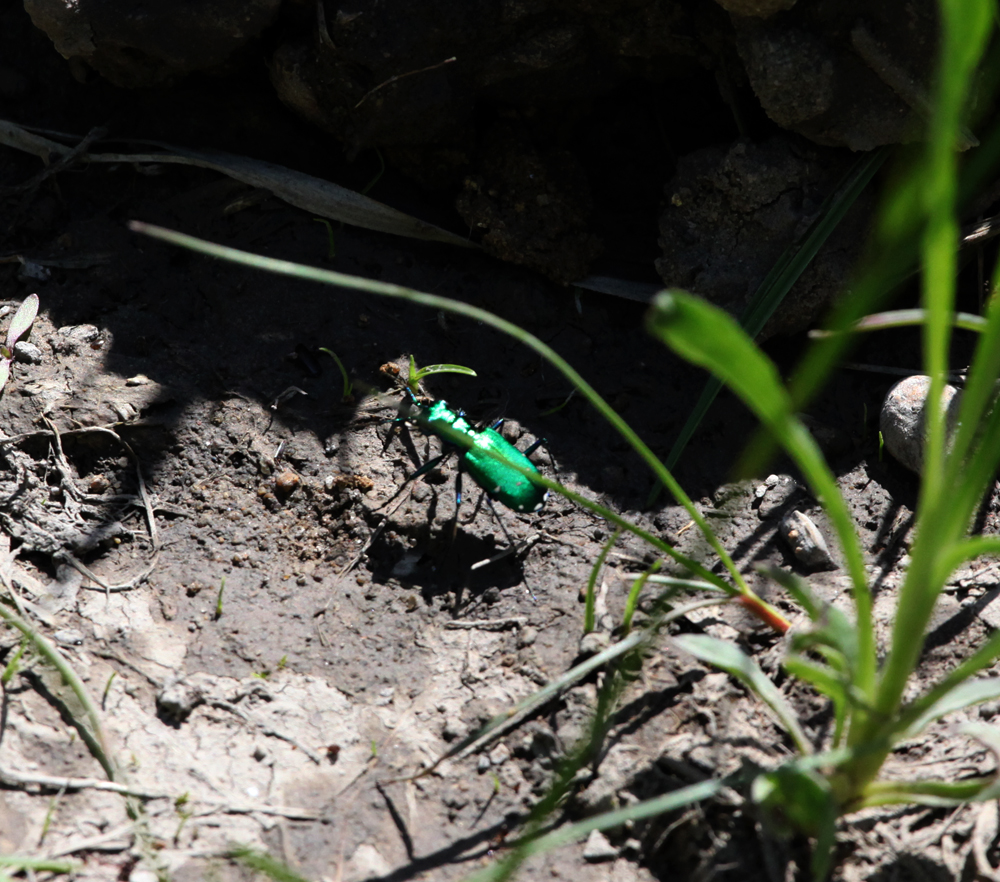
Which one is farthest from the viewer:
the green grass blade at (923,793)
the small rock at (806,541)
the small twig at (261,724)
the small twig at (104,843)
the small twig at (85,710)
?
the small rock at (806,541)

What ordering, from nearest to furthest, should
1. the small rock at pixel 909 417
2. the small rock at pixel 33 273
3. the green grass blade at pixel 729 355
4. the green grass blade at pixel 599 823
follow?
the green grass blade at pixel 729 355, the green grass blade at pixel 599 823, the small rock at pixel 909 417, the small rock at pixel 33 273

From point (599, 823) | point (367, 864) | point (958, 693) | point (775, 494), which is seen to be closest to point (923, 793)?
point (958, 693)

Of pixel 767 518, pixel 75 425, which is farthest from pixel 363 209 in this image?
pixel 767 518

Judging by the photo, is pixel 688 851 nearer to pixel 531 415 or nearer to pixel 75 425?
pixel 531 415

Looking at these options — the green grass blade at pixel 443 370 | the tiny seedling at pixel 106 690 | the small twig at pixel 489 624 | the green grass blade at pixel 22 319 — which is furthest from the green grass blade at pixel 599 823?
the green grass blade at pixel 22 319

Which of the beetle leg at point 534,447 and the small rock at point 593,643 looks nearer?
the small rock at point 593,643

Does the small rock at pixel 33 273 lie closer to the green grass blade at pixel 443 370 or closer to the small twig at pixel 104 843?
the green grass blade at pixel 443 370

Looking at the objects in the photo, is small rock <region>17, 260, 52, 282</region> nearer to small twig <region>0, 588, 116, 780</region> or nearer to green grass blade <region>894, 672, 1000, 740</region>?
small twig <region>0, 588, 116, 780</region>

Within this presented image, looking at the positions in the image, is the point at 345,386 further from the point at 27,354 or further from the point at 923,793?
the point at 923,793
